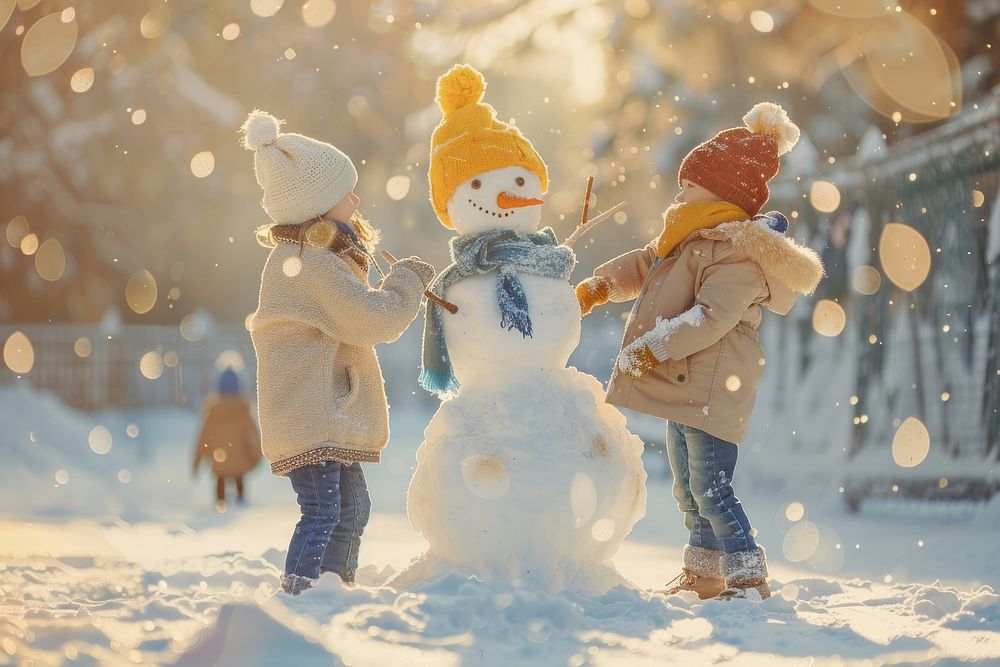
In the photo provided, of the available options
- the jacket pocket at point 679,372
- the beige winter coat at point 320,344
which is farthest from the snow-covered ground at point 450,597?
the jacket pocket at point 679,372

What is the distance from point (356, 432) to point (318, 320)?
1.48ft

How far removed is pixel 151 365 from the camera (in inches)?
693

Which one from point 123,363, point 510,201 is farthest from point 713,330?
point 123,363

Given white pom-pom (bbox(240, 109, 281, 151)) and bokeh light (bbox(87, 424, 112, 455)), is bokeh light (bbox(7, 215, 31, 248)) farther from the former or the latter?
white pom-pom (bbox(240, 109, 281, 151))

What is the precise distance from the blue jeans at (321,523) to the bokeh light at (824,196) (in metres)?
6.07

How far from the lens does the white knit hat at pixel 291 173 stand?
4266 millimetres

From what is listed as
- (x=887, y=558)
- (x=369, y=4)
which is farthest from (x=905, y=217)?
(x=369, y=4)

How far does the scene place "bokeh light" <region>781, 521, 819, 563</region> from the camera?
671 centimetres

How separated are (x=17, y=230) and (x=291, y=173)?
1453 cm

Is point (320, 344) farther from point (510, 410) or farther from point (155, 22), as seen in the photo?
point (155, 22)

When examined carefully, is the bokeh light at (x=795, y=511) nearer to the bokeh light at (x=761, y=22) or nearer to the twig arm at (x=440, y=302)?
the twig arm at (x=440, y=302)

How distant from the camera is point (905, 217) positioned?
27.3ft

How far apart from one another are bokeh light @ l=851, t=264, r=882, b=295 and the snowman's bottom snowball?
193 inches

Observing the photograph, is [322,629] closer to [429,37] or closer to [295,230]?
[295,230]
